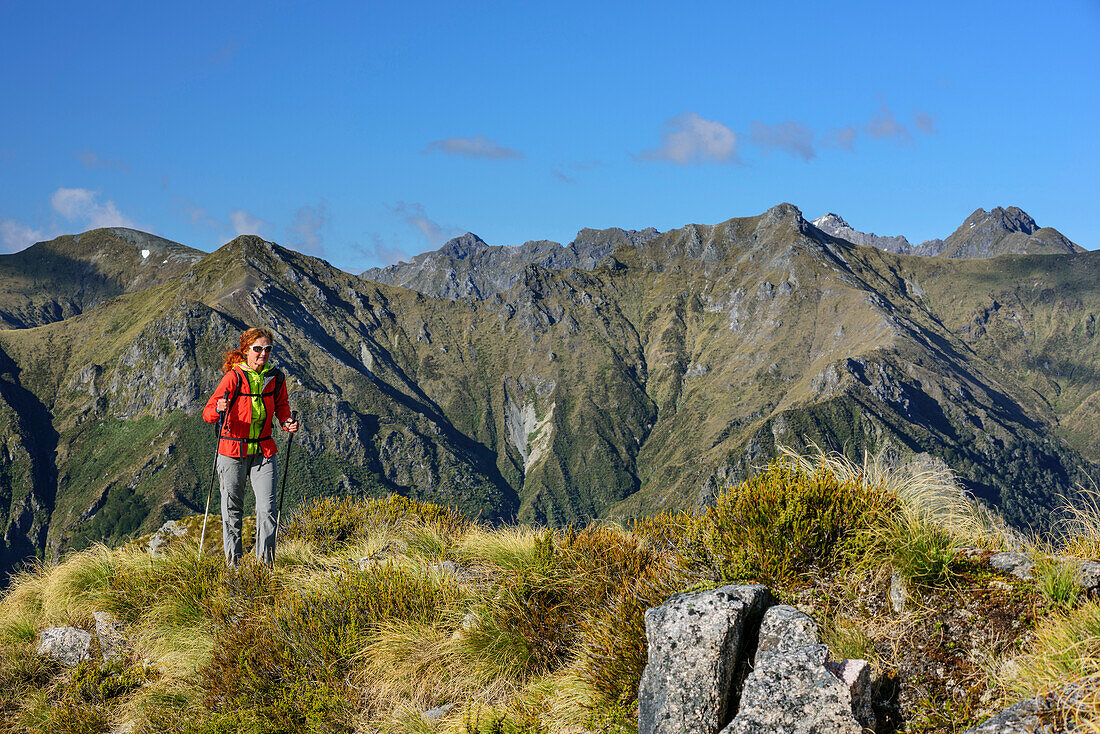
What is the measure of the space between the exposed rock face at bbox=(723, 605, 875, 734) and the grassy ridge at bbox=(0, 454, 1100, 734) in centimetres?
35

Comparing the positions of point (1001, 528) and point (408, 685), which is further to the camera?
point (408, 685)

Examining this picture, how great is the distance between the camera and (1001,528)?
645 centimetres

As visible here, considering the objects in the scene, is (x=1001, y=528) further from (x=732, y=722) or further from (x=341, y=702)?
(x=341, y=702)

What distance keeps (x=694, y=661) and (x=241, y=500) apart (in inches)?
296

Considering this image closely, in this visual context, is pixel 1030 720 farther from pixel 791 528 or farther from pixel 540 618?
pixel 540 618

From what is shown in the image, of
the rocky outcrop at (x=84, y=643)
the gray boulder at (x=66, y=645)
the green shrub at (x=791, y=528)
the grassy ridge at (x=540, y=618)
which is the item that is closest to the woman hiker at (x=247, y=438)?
the grassy ridge at (x=540, y=618)

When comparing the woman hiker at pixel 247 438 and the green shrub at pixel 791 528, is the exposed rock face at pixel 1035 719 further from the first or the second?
the woman hiker at pixel 247 438

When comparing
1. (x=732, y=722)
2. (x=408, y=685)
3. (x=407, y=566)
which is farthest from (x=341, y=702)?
(x=732, y=722)

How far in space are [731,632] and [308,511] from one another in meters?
9.64

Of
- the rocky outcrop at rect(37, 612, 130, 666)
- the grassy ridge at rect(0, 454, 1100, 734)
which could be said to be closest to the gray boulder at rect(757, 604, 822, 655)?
the grassy ridge at rect(0, 454, 1100, 734)

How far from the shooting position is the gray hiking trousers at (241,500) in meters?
9.91

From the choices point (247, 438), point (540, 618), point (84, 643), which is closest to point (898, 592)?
point (540, 618)

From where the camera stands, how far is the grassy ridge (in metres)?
5.04

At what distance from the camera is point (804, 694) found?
457cm
